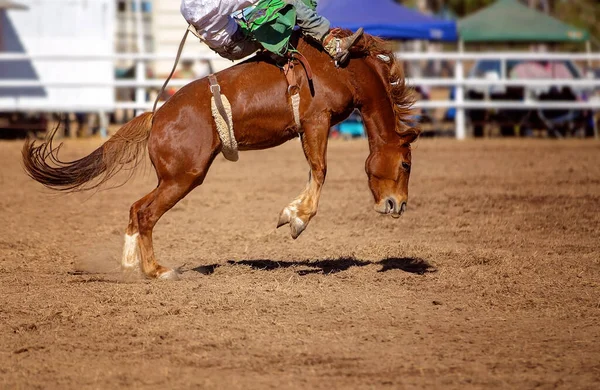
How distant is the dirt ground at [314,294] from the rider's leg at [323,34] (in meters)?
1.59

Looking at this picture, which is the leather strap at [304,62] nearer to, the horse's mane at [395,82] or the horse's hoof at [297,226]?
the horse's mane at [395,82]

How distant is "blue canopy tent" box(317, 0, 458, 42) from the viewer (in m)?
18.5

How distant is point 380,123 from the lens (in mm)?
6465

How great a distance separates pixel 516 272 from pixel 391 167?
1196 mm

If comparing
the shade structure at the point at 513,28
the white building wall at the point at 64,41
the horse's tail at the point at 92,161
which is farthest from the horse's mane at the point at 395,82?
the shade structure at the point at 513,28

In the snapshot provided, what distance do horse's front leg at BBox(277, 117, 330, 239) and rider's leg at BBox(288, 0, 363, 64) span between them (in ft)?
1.52

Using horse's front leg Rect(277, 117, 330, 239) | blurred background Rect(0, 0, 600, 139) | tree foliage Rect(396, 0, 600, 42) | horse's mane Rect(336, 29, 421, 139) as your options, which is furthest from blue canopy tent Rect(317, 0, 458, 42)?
tree foliage Rect(396, 0, 600, 42)

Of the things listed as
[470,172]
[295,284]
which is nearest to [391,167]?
[295,284]

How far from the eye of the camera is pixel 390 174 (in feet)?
21.2

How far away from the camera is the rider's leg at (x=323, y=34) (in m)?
6.16

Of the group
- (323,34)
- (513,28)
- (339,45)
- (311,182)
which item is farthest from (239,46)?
(513,28)

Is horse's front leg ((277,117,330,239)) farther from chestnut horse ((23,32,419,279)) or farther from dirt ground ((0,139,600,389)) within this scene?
dirt ground ((0,139,600,389))

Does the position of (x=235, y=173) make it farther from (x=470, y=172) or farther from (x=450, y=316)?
(x=450, y=316)

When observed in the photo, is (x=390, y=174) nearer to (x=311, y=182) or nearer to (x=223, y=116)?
(x=311, y=182)
